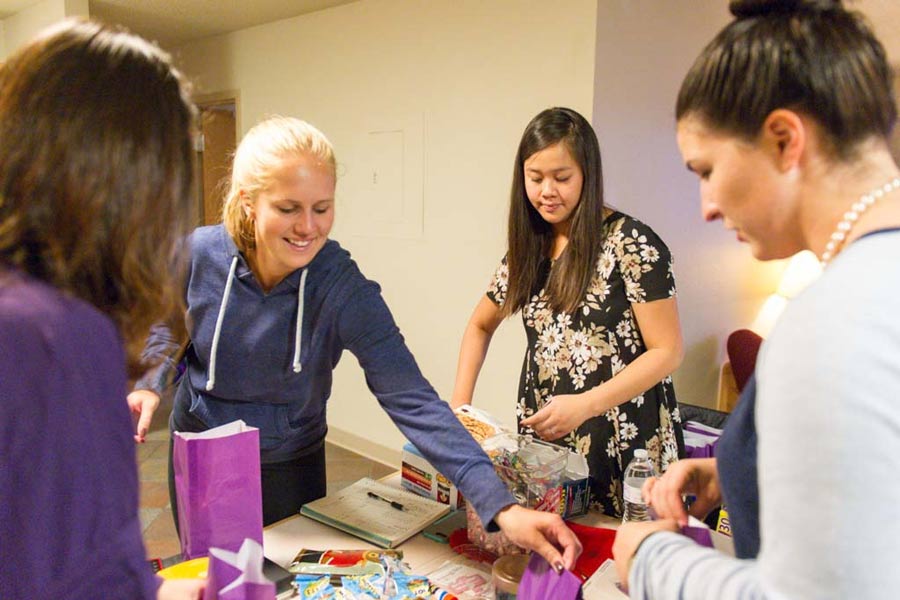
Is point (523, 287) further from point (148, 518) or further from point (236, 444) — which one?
point (148, 518)

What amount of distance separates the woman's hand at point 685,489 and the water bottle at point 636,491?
27 centimetres

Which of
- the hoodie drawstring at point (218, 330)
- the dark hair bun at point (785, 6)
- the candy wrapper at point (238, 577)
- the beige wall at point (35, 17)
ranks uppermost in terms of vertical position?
the beige wall at point (35, 17)

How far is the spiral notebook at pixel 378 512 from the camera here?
4.45 ft

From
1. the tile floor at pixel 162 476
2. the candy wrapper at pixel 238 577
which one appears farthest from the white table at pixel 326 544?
the tile floor at pixel 162 476

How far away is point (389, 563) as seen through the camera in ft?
3.98

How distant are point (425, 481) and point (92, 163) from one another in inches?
43.0

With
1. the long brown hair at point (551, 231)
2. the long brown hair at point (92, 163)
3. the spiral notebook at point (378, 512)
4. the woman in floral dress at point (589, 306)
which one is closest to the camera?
the long brown hair at point (92, 163)

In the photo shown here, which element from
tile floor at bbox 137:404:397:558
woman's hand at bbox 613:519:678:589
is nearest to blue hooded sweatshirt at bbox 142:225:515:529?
woman's hand at bbox 613:519:678:589

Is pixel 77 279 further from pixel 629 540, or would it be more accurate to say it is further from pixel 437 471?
pixel 437 471

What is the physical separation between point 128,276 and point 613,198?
105 inches

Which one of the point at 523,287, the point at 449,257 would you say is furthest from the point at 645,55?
the point at 523,287

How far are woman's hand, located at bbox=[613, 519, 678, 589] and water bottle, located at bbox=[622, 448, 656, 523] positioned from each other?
0.50 m

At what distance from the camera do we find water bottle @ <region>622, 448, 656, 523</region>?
4.34ft

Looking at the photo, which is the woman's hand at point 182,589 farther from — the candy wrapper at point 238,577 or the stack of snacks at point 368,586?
the stack of snacks at point 368,586
